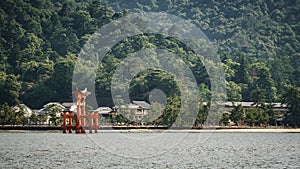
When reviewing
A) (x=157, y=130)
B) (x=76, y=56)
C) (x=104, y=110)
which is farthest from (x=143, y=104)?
(x=76, y=56)

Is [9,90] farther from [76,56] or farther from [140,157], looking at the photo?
[140,157]

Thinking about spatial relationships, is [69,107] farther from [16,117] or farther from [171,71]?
[171,71]

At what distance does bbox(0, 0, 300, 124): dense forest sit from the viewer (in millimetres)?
122438

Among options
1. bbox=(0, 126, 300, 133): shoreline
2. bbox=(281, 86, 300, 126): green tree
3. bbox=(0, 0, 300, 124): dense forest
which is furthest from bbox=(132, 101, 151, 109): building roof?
bbox=(281, 86, 300, 126): green tree

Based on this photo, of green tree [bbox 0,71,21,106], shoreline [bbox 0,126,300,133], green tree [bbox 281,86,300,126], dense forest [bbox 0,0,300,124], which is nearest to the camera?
shoreline [bbox 0,126,300,133]

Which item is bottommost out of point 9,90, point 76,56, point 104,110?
point 104,110

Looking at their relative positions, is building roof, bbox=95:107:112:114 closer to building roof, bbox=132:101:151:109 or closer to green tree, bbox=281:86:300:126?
building roof, bbox=132:101:151:109

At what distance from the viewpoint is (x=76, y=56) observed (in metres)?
153

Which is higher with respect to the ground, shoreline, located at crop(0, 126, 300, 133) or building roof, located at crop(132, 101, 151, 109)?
building roof, located at crop(132, 101, 151, 109)

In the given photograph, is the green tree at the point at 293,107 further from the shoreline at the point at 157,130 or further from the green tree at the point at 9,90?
the green tree at the point at 9,90

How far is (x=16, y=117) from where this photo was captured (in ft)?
320

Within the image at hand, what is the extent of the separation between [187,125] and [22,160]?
5809cm

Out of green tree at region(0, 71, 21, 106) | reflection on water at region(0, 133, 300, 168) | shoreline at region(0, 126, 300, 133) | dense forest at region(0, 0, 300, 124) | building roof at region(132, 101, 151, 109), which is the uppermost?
dense forest at region(0, 0, 300, 124)

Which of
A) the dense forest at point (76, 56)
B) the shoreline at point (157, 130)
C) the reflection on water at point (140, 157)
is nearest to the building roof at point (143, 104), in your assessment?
the dense forest at point (76, 56)
